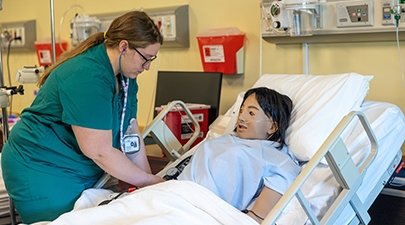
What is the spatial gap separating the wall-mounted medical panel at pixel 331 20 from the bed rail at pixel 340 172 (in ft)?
2.18

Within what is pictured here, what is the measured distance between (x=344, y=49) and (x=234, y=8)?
722 mm

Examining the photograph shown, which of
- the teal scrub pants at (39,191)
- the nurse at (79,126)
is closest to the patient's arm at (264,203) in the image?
the nurse at (79,126)

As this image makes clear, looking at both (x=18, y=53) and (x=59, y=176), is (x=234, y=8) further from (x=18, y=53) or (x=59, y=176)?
(x=18, y=53)

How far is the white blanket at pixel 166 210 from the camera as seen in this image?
1.60 metres

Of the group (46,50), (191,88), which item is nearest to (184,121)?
(191,88)

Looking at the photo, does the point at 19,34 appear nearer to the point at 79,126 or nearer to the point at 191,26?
the point at 191,26

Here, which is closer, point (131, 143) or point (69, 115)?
point (69, 115)

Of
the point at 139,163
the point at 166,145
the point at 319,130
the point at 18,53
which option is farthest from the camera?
the point at 18,53

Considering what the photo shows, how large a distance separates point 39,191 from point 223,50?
4.50 ft

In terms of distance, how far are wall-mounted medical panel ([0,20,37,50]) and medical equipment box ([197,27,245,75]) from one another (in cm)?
193

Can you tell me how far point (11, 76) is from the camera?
470 centimetres

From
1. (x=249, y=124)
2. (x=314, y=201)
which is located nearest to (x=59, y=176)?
(x=249, y=124)

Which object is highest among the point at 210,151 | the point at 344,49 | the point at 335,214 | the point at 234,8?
the point at 234,8

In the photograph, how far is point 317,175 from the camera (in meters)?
1.95
